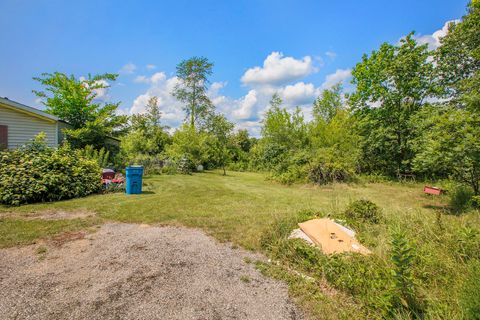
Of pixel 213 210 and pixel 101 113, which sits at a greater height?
pixel 101 113

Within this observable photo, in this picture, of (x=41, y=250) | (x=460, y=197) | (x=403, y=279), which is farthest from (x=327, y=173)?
(x=41, y=250)

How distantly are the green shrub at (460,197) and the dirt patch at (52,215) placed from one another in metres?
9.73

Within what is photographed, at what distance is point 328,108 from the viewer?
25.5 metres

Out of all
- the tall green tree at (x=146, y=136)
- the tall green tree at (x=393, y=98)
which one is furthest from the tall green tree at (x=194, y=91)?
the tall green tree at (x=393, y=98)

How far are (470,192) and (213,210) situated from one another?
7.87m

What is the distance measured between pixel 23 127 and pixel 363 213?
1325 centimetres

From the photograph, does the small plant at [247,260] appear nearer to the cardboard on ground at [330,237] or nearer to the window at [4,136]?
the cardboard on ground at [330,237]

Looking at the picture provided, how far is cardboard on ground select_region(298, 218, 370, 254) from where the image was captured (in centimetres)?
314

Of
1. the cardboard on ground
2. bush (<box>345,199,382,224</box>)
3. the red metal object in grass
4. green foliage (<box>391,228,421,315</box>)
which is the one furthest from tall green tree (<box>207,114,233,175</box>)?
green foliage (<box>391,228,421,315</box>)

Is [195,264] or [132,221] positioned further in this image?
[132,221]

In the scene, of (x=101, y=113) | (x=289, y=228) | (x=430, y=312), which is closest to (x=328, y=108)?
(x=101, y=113)

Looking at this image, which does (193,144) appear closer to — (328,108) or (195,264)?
(195,264)

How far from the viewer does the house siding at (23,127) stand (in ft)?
31.0

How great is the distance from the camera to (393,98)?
13.7 m
